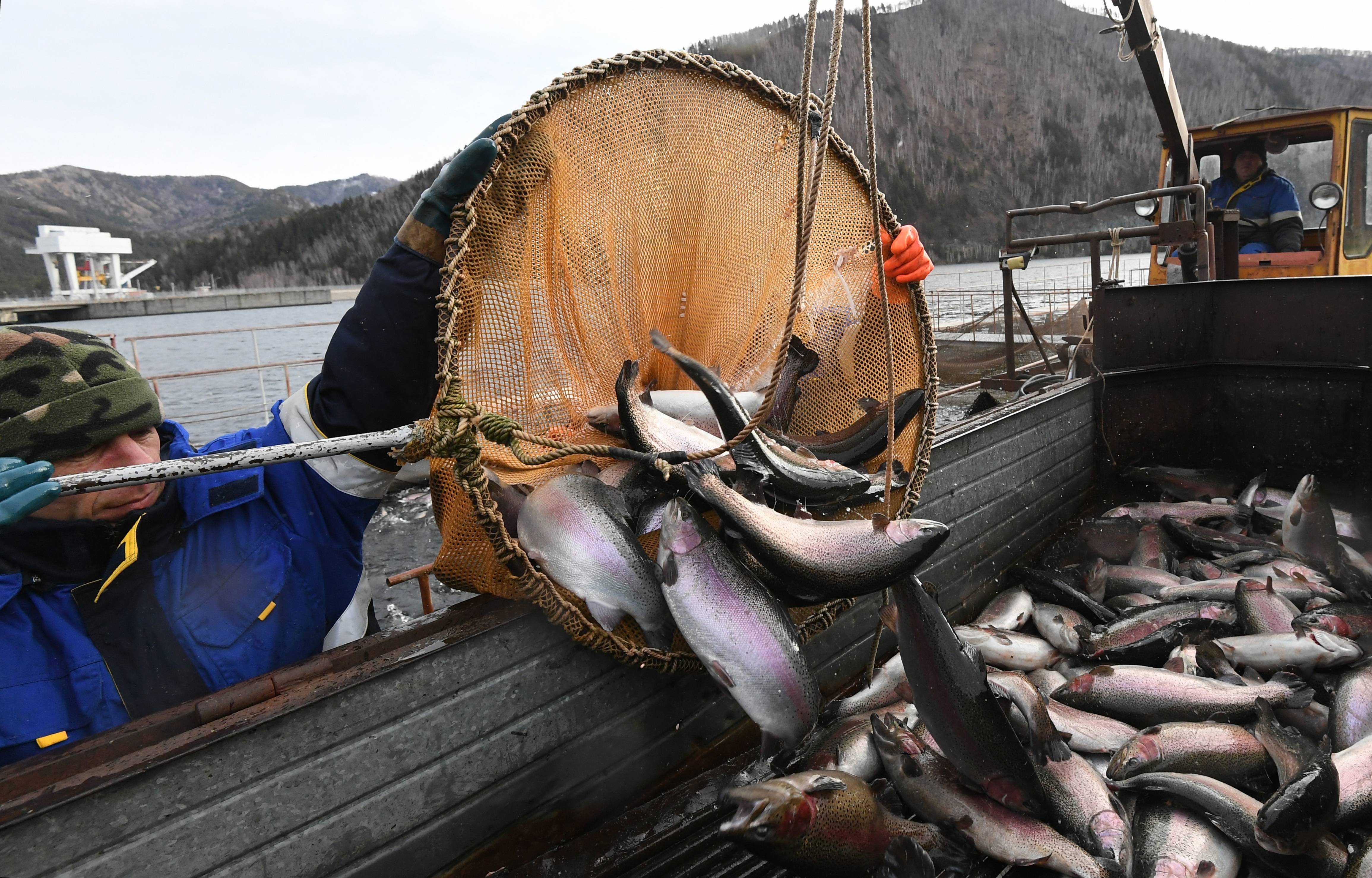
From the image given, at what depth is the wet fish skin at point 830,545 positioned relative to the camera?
2082 millimetres

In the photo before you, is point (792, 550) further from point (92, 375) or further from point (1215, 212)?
point (1215, 212)

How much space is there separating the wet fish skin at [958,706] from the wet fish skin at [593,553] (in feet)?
2.87

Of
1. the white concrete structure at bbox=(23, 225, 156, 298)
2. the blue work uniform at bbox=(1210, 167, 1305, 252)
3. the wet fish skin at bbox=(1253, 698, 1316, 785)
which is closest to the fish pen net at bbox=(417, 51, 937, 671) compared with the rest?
the wet fish skin at bbox=(1253, 698, 1316, 785)

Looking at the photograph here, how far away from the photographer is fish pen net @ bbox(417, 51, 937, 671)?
2033 millimetres

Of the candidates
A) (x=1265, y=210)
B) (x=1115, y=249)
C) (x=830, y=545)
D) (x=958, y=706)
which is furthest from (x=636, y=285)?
(x=1265, y=210)

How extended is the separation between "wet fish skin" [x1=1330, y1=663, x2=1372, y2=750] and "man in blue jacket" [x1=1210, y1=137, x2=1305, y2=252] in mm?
Answer: 6899

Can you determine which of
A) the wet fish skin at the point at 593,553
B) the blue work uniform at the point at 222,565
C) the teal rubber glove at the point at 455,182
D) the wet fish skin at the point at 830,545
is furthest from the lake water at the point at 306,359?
the wet fish skin at the point at 830,545

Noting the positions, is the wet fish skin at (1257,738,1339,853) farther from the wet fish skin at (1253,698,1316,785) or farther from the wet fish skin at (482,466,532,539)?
the wet fish skin at (482,466,532,539)

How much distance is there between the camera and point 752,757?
2.77m

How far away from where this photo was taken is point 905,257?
8.68ft

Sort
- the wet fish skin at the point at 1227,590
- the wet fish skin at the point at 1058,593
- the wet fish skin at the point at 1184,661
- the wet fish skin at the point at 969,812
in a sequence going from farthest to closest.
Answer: the wet fish skin at the point at 1058,593 < the wet fish skin at the point at 1227,590 < the wet fish skin at the point at 1184,661 < the wet fish skin at the point at 969,812

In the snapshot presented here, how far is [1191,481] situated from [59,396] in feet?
21.6

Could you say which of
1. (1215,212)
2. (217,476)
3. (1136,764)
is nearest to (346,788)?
(217,476)

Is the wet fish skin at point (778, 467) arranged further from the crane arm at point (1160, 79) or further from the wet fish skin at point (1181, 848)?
the crane arm at point (1160, 79)
